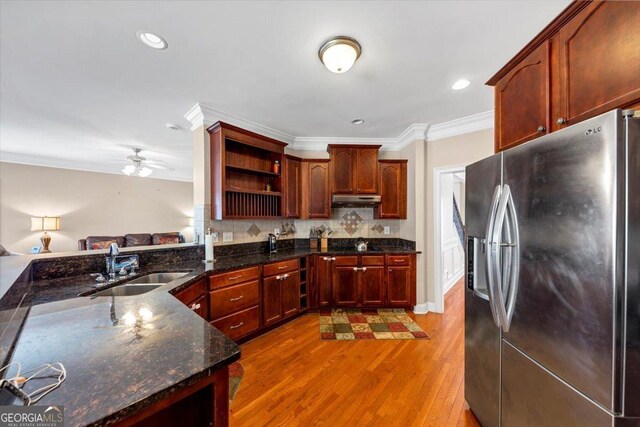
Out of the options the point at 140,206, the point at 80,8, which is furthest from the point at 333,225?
the point at 140,206

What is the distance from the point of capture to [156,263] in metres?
2.35

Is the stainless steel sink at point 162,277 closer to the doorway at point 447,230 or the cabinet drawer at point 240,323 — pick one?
the cabinet drawer at point 240,323

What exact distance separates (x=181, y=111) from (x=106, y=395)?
9.83ft

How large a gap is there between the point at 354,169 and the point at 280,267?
5.86ft

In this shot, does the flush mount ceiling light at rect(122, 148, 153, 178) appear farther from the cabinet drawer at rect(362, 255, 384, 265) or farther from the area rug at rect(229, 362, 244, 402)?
the cabinet drawer at rect(362, 255, 384, 265)

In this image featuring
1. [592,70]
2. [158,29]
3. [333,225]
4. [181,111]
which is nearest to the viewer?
[592,70]

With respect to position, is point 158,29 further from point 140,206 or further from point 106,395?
point 140,206

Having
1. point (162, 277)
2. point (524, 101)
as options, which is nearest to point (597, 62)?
point (524, 101)

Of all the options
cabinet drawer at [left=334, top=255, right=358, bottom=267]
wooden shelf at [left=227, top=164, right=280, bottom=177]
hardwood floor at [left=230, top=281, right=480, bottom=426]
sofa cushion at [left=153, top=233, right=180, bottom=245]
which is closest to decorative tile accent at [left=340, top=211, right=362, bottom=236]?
cabinet drawer at [left=334, top=255, right=358, bottom=267]

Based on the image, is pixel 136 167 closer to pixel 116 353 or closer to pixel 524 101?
pixel 116 353

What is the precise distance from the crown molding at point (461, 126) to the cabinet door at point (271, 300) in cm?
289

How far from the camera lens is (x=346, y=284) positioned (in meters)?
3.30

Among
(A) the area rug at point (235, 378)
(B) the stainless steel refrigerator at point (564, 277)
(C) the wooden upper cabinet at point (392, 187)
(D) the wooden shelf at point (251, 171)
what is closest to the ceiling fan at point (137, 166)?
(D) the wooden shelf at point (251, 171)

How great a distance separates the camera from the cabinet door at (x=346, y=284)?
3.30 meters
